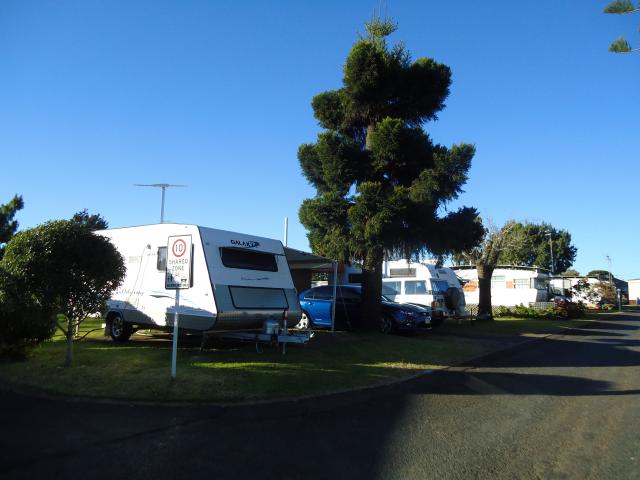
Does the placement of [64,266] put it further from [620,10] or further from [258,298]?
[620,10]

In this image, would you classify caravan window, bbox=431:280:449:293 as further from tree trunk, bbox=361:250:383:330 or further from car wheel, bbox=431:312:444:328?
tree trunk, bbox=361:250:383:330

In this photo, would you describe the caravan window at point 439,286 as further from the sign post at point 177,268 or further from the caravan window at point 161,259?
the sign post at point 177,268

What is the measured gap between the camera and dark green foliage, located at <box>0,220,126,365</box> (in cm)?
866

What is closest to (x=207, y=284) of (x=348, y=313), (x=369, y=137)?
(x=348, y=313)

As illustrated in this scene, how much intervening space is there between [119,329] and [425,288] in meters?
12.7

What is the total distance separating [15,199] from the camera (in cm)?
2441

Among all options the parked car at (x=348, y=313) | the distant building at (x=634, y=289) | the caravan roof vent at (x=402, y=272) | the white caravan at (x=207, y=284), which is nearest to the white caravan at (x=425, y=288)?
the caravan roof vent at (x=402, y=272)

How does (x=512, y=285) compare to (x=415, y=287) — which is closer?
(x=415, y=287)

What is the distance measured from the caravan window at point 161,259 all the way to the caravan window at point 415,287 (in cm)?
1240

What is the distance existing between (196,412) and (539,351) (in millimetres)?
11003

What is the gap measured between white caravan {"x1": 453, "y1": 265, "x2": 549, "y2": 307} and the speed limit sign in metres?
28.9

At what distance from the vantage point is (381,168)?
1630 cm

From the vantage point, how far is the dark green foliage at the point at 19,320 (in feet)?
29.0

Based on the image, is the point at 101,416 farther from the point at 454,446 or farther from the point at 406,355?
the point at 406,355
